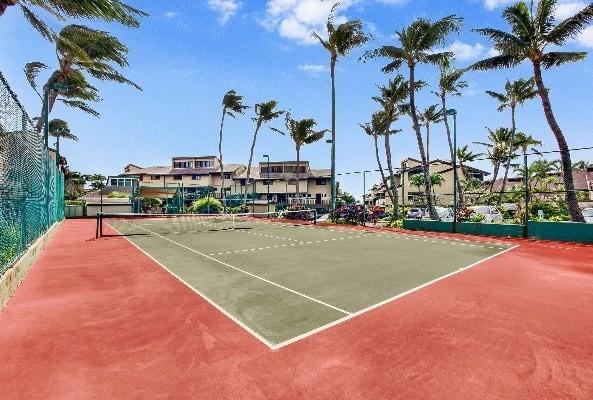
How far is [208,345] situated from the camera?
4672mm

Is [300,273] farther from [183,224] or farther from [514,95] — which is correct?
[514,95]

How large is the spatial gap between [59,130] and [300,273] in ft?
174

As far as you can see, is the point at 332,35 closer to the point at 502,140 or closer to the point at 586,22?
the point at 586,22

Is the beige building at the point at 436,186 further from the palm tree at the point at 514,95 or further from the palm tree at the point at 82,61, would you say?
the palm tree at the point at 82,61

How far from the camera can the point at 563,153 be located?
17156 mm

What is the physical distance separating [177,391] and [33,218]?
35.6 ft

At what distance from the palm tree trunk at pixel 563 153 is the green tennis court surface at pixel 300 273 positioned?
642cm

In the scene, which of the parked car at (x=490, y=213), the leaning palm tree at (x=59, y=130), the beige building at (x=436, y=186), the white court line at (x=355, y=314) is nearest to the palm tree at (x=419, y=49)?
the parked car at (x=490, y=213)

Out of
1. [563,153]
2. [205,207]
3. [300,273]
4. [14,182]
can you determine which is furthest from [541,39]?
[205,207]

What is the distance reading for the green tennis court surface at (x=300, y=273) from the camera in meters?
5.77

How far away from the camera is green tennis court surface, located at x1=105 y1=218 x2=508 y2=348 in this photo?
5766 millimetres

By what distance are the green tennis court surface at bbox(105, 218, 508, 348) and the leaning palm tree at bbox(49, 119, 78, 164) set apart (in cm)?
4012

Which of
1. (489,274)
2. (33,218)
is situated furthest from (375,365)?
(33,218)

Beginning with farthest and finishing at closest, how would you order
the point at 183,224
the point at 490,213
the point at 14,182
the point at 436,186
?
the point at 436,186 < the point at 183,224 < the point at 490,213 < the point at 14,182
